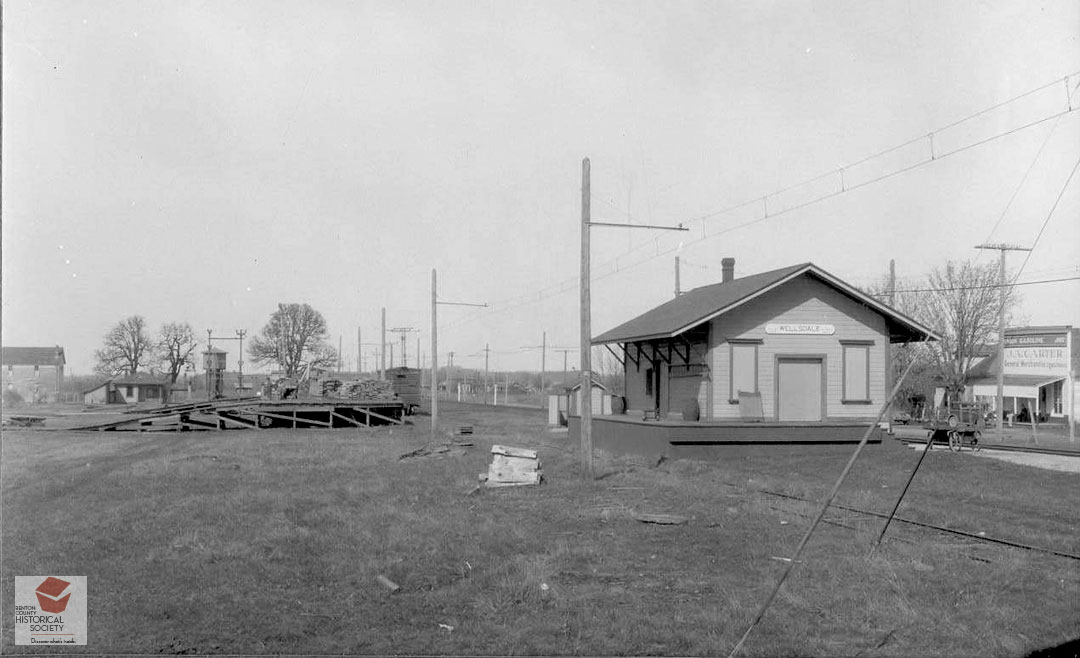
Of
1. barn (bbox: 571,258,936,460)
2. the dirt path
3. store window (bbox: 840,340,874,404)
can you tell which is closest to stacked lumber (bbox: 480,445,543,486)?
barn (bbox: 571,258,936,460)

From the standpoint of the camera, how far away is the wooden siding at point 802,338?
23.6 metres

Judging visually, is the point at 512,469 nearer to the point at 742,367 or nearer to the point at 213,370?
the point at 742,367

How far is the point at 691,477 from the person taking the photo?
58.5ft

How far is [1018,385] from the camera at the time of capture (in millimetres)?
56062

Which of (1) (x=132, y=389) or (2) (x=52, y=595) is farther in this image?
(1) (x=132, y=389)

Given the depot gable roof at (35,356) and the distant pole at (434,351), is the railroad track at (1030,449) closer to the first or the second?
the distant pole at (434,351)

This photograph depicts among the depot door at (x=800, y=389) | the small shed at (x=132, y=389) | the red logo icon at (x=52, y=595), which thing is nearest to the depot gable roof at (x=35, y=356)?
the small shed at (x=132, y=389)

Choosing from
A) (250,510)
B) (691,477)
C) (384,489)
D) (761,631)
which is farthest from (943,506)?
(250,510)

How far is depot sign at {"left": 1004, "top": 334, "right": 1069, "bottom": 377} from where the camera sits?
55.9m

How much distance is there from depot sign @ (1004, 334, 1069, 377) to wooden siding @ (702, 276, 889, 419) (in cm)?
3938

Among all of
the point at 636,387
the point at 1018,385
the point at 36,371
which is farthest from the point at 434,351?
the point at 36,371

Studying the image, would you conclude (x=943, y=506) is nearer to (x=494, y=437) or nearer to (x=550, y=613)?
(x=550, y=613)

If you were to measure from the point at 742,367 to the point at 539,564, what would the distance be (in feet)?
53.0

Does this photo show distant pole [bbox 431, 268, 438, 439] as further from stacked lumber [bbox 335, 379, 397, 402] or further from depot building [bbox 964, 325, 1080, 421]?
depot building [bbox 964, 325, 1080, 421]
